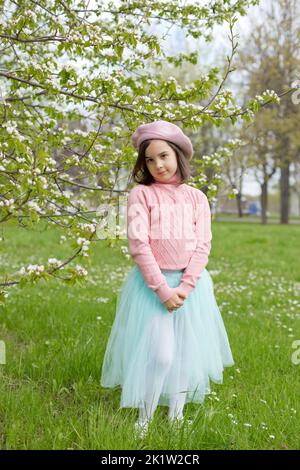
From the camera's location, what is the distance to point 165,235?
143 inches

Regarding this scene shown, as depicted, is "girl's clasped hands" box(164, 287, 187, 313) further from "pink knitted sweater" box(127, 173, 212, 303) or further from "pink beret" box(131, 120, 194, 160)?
"pink beret" box(131, 120, 194, 160)

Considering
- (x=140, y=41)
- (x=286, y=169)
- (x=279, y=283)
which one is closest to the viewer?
(x=140, y=41)

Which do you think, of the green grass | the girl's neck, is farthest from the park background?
the girl's neck

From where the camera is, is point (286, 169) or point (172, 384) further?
point (286, 169)

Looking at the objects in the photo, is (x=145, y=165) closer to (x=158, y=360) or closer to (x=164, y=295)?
(x=164, y=295)

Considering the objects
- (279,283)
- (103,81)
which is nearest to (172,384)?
(103,81)

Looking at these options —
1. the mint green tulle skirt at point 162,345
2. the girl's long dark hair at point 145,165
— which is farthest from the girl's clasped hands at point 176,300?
the girl's long dark hair at point 145,165

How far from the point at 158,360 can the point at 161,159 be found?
1.35 meters

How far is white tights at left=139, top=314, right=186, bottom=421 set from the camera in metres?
3.53

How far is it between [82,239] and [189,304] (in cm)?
85

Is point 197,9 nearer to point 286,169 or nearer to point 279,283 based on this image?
point 279,283

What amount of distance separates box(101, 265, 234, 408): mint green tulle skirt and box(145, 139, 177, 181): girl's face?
0.68m

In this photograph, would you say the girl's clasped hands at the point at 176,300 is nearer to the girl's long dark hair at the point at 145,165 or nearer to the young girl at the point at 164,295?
the young girl at the point at 164,295
